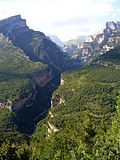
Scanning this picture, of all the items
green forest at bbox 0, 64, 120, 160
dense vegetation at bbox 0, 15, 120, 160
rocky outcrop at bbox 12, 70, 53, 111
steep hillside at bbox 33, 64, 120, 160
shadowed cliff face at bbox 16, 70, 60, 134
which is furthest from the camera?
rocky outcrop at bbox 12, 70, 53, 111

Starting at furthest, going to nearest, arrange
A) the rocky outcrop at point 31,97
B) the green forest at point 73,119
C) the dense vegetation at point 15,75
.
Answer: the dense vegetation at point 15,75
the rocky outcrop at point 31,97
the green forest at point 73,119

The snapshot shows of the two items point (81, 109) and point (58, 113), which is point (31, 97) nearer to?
point (58, 113)

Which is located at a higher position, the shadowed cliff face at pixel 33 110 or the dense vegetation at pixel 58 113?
the dense vegetation at pixel 58 113

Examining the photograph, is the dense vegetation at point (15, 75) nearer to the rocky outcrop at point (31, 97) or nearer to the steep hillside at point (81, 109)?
the rocky outcrop at point (31, 97)

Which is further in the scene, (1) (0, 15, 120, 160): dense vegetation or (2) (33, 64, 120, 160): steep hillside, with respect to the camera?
(2) (33, 64, 120, 160): steep hillside

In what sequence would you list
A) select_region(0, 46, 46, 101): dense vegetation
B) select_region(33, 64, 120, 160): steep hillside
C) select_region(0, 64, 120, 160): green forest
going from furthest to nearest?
select_region(0, 46, 46, 101): dense vegetation < select_region(33, 64, 120, 160): steep hillside < select_region(0, 64, 120, 160): green forest

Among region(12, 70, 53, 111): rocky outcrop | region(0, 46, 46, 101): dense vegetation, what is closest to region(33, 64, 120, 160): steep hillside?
region(12, 70, 53, 111): rocky outcrop

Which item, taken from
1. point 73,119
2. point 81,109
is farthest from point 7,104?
point 81,109

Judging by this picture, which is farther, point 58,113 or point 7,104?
point 7,104

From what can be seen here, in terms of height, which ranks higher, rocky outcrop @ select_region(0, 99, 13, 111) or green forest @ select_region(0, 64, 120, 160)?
green forest @ select_region(0, 64, 120, 160)

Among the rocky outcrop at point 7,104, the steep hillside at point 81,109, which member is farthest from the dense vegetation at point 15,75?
the steep hillside at point 81,109

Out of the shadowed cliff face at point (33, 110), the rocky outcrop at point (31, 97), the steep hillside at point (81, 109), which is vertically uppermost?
the steep hillside at point (81, 109)

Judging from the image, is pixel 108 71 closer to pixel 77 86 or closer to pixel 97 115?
pixel 77 86

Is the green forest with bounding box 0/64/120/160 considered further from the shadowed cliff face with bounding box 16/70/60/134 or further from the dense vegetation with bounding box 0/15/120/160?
the shadowed cliff face with bounding box 16/70/60/134
